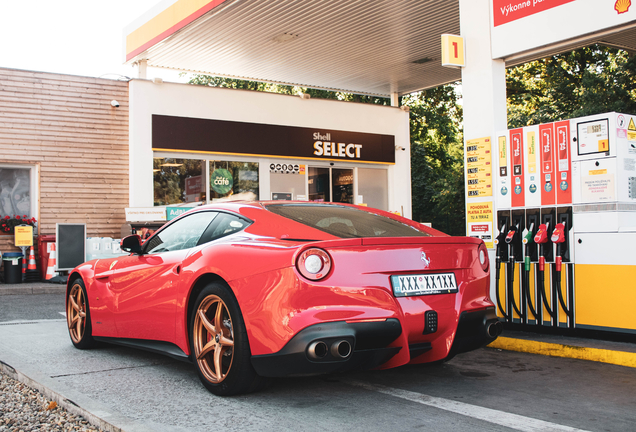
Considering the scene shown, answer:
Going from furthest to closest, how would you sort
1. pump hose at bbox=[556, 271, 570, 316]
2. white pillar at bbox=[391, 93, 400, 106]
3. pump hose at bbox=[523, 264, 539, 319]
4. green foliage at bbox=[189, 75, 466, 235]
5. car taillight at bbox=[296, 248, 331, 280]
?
green foliage at bbox=[189, 75, 466, 235]
white pillar at bbox=[391, 93, 400, 106]
pump hose at bbox=[523, 264, 539, 319]
pump hose at bbox=[556, 271, 570, 316]
car taillight at bbox=[296, 248, 331, 280]

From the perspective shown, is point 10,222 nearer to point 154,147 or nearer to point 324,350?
point 154,147

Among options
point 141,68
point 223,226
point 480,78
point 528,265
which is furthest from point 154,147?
point 223,226

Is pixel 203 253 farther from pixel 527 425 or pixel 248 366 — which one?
pixel 527 425

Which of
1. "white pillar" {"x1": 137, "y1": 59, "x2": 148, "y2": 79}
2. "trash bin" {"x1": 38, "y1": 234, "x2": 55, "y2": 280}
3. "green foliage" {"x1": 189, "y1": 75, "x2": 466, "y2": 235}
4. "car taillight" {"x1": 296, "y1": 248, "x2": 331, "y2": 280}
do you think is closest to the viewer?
"car taillight" {"x1": 296, "y1": 248, "x2": 331, "y2": 280}

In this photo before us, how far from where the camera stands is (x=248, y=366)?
3.80 metres

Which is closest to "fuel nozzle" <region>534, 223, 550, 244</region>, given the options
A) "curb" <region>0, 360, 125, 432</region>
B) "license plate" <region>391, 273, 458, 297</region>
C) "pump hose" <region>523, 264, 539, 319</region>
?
"pump hose" <region>523, 264, 539, 319</region>

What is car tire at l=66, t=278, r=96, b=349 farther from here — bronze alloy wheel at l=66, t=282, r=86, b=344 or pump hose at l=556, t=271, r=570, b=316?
pump hose at l=556, t=271, r=570, b=316

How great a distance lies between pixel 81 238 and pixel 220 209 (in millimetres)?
9967

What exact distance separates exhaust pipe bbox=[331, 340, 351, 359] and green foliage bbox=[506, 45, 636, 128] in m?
19.0

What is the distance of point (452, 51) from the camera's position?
757 centimetres

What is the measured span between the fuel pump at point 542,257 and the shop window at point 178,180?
10996mm

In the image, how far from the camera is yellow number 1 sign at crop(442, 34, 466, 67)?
7.52 metres

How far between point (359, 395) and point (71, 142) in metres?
12.7

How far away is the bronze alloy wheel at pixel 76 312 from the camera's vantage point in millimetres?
5839
